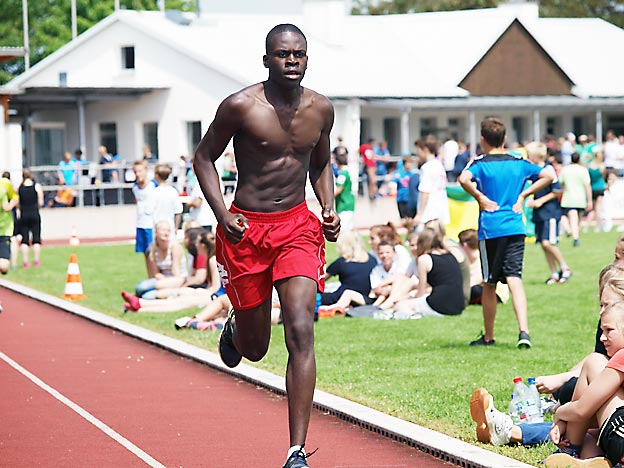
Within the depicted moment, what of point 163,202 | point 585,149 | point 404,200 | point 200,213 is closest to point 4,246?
point 200,213

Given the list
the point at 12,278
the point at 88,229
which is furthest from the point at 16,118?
the point at 12,278

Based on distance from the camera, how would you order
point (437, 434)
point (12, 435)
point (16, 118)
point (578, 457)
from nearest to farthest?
1. point (578, 457)
2. point (437, 434)
3. point (12, 435)
4. point (16, 118)

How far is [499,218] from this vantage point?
11.9 metres

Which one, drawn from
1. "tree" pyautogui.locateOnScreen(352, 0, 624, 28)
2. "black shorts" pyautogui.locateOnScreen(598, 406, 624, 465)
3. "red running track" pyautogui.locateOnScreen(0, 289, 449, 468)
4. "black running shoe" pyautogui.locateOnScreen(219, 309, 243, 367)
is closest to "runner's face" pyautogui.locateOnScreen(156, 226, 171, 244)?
"red running track" pyautogui.locateOnScreen(0, 289, 449, 468)

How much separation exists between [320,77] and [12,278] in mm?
24454

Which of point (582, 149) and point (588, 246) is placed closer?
point (588, 246)

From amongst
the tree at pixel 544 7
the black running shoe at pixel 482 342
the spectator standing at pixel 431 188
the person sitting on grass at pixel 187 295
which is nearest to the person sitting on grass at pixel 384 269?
the person sitting on grass at pixel 187 295

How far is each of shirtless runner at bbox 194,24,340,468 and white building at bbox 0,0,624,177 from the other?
33.7 meters

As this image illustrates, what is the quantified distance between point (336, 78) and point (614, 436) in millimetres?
39862

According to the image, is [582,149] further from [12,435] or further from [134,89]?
[12,435]

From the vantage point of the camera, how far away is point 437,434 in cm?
805

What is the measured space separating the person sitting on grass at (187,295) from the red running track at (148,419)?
2784 mm

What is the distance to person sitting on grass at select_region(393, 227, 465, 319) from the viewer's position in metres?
14.6

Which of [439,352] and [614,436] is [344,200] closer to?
[439,352]
